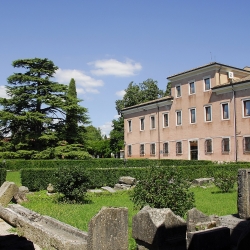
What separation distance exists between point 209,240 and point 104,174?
1541cm

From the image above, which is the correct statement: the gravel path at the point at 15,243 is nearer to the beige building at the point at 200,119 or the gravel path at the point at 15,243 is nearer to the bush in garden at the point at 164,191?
the bush in garden at the point at 164,191

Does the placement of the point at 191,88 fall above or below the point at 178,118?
above

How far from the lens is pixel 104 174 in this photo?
58.8 feet

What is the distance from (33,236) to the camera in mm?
7359

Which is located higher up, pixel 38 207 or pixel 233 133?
pixel 233 133

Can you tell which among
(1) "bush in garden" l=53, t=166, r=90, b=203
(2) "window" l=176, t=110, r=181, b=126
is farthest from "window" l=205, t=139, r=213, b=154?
(1) "bush in garden" l=53, t=166, r=90, b=203

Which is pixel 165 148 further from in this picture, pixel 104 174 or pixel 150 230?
pixel 150 230

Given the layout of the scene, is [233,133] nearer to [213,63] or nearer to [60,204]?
[213,63]

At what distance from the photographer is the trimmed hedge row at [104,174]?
1617 cm

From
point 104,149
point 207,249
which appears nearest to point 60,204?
point 207,249

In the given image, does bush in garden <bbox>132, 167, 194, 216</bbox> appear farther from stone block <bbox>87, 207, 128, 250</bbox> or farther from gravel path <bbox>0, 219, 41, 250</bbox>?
gravel path <bbox>0, 219, 41, 250</bbox>

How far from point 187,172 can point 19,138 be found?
21074mm

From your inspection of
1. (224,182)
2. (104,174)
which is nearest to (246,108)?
(224,182)

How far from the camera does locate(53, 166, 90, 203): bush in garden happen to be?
1266 centimetres
